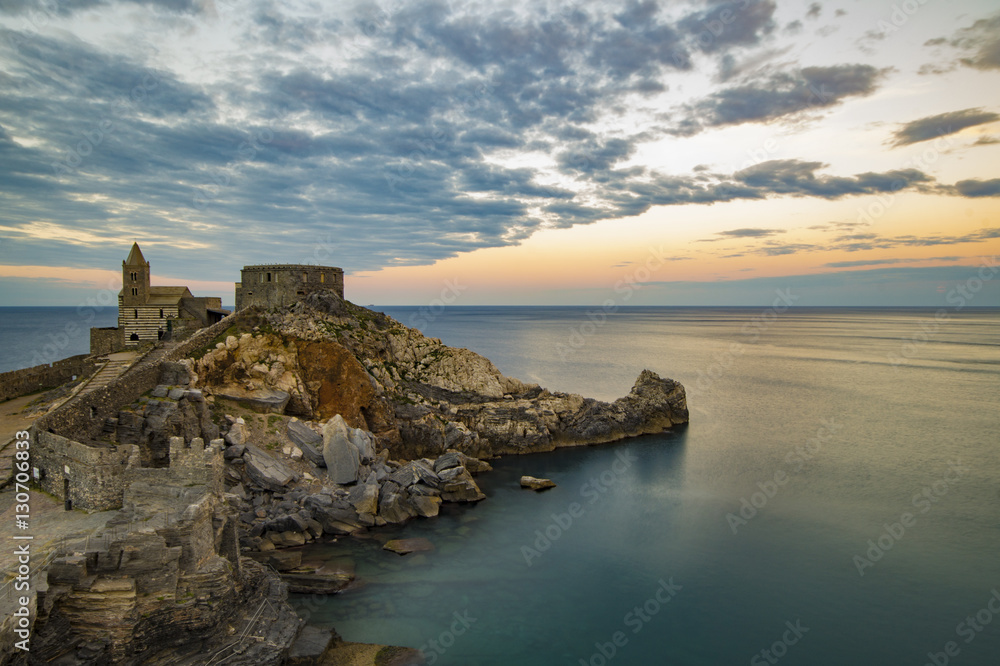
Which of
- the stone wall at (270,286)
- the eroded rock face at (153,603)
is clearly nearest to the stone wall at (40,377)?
the stone wall at (270,286)

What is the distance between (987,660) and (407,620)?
2323 centimetres

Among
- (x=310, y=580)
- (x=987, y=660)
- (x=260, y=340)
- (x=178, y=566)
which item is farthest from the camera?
(x=260, y=340)

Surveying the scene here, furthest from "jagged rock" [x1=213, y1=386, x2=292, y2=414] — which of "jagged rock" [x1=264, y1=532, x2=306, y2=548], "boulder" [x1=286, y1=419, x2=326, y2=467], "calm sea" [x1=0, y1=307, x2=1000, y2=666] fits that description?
"calm sea" [x1=0, y1=307, x2=1000, y2=666]

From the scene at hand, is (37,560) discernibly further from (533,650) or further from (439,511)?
(439,511)

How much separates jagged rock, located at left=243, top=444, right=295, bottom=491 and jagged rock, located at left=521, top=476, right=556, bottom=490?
53.9 ft

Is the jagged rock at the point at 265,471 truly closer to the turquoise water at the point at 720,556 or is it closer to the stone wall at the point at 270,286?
the turquoise water at the point at 720,556

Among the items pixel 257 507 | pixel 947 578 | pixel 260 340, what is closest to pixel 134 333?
pixel 260 340

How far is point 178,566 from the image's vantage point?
56.6 ft

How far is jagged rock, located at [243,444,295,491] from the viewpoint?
32.2 m

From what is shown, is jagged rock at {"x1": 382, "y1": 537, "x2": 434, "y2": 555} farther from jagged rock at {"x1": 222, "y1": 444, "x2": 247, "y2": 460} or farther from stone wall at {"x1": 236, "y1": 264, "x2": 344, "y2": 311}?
stone wall at {"x1": 236, "y1": 264, "x2": 344, "y2": 311}

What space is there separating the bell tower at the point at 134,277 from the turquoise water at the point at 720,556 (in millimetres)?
26720

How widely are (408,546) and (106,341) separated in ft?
93.7

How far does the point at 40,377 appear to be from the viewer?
3512 cm

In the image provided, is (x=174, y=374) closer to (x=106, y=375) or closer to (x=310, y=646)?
(x=106, y=375)
